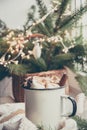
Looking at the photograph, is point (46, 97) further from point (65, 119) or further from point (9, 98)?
point (9, 98)

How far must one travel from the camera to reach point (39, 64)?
0.79m

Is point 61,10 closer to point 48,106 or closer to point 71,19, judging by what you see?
point 71,19

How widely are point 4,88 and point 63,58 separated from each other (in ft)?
1.05

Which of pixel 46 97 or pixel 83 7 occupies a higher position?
pixel 83 7

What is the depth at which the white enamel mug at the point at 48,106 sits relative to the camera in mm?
626

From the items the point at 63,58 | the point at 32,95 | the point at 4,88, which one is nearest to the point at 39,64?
the point at 63,58

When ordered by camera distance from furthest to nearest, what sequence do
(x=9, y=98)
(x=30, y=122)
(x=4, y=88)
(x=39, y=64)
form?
(x=4, y=88) → (x=9, y=98) → (x=39, y=64) → (x=30, y=122)

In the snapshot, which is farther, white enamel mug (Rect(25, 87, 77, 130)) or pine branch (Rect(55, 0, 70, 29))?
pine branch (Rect(55, 0, 70, 29))

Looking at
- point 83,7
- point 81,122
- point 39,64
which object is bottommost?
point 81,122

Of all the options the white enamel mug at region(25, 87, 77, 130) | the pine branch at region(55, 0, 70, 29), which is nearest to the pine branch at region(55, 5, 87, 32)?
the pine branch at region(55, 0, 70, 29)

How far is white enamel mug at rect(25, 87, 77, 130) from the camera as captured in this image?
24.6 inches

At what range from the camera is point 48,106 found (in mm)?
629

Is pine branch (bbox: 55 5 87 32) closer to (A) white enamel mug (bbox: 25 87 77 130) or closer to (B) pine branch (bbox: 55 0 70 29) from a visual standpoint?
(B) pine branch (bbox: 55 0 70 29)

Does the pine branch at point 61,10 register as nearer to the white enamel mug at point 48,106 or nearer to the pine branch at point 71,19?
the pine branch at point 71,19
